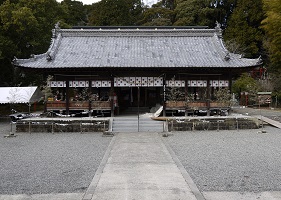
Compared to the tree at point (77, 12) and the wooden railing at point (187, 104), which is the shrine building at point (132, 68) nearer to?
the wooden railing at point (187, 104)

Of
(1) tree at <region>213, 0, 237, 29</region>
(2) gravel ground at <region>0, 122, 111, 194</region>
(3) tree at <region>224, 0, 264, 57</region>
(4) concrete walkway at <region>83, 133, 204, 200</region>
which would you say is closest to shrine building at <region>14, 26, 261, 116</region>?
(2) gravel ground at <region>0, 122, 111, 194</region>

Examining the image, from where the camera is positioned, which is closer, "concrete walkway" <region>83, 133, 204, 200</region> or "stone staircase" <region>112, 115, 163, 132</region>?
"concrete walkway" <region>83, 133, 204, 200</region>

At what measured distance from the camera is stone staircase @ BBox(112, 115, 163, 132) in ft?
56.5

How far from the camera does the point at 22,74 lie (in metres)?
29.1

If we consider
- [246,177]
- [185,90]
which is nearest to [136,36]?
[185,90]

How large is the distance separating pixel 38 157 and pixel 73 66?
36.2 feet

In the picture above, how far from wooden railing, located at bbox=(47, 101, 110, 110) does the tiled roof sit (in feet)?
8.79

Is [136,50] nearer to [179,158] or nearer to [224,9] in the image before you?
[179,158]

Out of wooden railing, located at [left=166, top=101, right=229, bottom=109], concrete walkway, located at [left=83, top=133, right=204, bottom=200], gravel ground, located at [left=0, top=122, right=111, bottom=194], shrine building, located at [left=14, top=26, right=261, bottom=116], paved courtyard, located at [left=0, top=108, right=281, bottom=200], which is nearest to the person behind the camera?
concrete walkway, located at [left=83, top=133, right=204, bottom=200]

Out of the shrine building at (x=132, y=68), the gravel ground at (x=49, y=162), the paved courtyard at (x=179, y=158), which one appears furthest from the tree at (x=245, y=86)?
the gravel ground at (x=49, y=162)

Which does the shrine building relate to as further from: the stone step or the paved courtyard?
the paved courtyard

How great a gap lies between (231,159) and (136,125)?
29.1ft

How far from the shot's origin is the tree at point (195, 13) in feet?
148

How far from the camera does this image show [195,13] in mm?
45781
